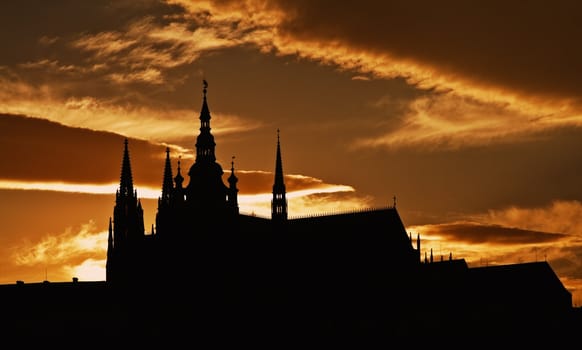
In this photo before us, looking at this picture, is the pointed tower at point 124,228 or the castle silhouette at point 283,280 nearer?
the pointed tower at point 124,228

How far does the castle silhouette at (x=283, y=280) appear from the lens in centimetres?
13725

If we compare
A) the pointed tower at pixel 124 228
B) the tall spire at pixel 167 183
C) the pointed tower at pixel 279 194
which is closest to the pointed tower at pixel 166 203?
the tall spire at pixel 167 183

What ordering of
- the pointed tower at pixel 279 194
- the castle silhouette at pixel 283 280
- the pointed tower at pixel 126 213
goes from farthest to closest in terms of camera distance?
the pointed tower at pixel 279 194
the castle silhouette at pixel 283 280
the pointed tower at pixel 126 213

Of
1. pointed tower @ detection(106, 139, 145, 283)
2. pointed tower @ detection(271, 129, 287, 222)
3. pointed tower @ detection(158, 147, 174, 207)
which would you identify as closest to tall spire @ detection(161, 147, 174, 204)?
pointed tower @ detection(158, 147, 174, 207)

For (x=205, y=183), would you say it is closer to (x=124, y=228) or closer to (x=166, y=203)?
(x=166, y=203)

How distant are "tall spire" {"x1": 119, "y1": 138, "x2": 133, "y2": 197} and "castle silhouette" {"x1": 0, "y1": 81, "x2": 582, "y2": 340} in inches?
6.4

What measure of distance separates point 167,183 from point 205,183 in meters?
5.85

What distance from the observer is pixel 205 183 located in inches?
5728

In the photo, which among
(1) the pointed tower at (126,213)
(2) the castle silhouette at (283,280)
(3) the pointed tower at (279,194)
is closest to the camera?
(1) the pointed tower at (126,213)

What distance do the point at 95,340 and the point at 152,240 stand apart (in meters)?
16.3

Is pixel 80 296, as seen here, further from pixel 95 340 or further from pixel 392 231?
pixel 392 231

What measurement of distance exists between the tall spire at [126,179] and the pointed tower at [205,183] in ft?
39.7

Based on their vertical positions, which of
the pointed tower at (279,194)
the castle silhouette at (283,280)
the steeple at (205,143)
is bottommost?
the castle silhouette at (283,280)

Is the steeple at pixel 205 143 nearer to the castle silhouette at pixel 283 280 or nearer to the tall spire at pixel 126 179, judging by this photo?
the castle silhouette at pixel 283 280
